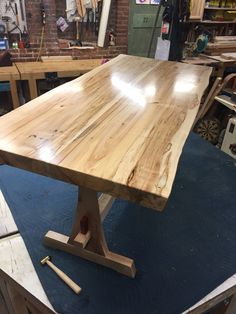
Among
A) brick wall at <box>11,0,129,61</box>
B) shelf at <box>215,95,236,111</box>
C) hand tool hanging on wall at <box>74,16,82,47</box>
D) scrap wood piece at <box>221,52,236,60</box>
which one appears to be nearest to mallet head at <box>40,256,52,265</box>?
shelf at <box>215,95,236,111</box>

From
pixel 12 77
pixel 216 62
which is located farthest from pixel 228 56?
pixel 12 77

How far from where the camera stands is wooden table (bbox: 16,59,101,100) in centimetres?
286

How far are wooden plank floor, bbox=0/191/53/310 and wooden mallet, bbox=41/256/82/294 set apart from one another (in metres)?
0.06

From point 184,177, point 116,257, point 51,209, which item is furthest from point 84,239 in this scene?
point 184,177

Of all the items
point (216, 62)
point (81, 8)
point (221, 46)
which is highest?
point (81, 8)

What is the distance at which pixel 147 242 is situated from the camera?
4.08 ft

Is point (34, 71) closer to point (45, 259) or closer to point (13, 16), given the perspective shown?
point (13, 16)

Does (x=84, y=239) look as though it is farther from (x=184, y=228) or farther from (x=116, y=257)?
(x=184, y=228)

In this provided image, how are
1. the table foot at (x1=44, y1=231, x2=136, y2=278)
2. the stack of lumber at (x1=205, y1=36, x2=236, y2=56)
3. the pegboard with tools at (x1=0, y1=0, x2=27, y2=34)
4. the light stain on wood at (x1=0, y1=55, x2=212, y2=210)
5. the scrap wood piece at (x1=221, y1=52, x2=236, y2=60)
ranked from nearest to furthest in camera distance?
the light stain on wood at (x1=0, y1=55, x2=212, y2=210) → the table foot at (x1=44, y1=231, x2=136, y2=278) → the pegboard with tools at (x1=0, y1=0, x2=27, y2=34) → the scrap wood piece at (x1=221, y1=52, x2=236, y2=60) → the stack of lumber at (x1=205, y1=36, x2=236, y2=56)

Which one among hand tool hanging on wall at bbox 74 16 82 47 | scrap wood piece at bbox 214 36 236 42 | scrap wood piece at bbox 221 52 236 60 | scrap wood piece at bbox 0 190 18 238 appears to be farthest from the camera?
scrap wood piece at bbox 214 36 236 42

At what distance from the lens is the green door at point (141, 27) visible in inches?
140

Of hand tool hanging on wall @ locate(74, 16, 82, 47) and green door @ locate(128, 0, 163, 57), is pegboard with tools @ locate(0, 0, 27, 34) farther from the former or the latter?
green door @ locate(128, 0, 163, 57)

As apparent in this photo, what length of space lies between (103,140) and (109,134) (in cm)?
5

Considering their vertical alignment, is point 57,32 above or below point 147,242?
above
